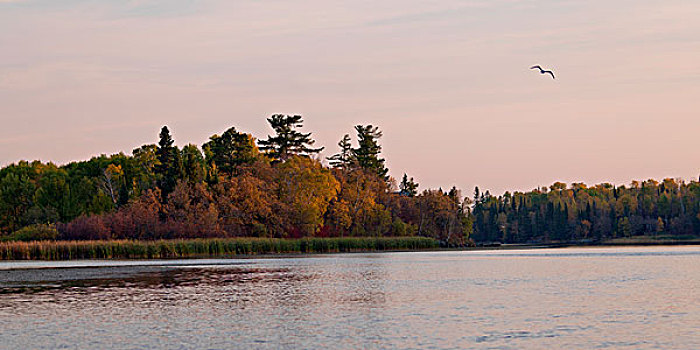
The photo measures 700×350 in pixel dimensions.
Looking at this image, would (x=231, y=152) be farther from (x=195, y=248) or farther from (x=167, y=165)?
(x=195, y=248)

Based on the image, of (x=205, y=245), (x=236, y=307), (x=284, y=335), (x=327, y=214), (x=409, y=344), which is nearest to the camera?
(x=409, y=344)

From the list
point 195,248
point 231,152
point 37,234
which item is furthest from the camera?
point 231,152

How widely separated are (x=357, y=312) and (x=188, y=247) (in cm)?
6055

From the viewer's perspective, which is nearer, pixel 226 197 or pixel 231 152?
pixel 226 197

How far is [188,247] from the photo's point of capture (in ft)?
290

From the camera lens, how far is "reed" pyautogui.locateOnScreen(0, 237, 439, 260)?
77.4 m

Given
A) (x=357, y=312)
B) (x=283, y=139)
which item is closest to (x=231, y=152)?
(x=283, y=139)

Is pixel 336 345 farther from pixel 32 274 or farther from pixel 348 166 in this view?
pixel 348 166

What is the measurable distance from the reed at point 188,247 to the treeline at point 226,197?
9.25 m

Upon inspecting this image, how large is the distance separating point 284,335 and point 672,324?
1218 cm

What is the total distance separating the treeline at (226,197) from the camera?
351 feet

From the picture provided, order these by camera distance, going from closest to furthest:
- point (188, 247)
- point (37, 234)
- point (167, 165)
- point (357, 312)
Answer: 1. point (357, 312)
2. point (188, 247)
3. point (37, 234)
4. point (167, 165)

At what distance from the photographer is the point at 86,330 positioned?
2636 centimetres

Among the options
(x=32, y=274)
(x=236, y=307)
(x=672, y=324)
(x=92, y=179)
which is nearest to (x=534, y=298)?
(x=672, y=324)
